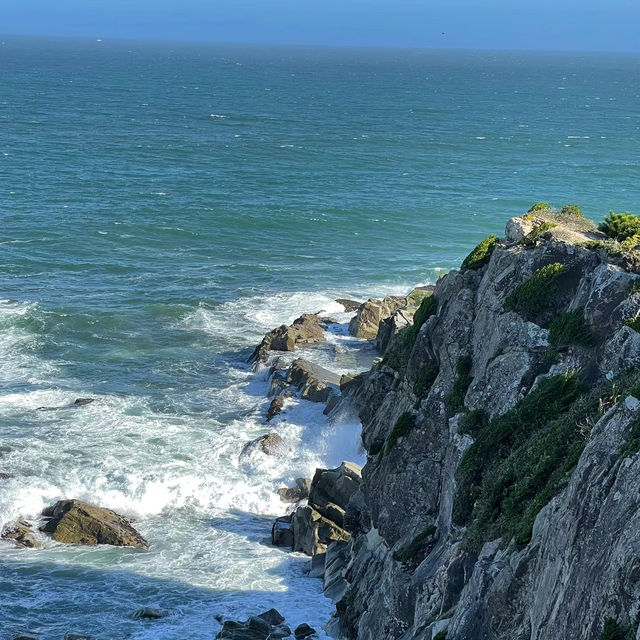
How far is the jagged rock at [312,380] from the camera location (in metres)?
52.6

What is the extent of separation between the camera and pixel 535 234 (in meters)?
33.3

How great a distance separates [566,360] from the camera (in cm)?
2822

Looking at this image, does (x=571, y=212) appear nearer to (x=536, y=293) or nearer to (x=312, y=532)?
(x=536, y=293)

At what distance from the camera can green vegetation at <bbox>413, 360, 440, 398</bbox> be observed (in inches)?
1319

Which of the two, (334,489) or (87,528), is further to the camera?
(334,489)

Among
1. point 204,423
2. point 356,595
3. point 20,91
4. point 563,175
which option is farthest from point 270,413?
point 20,91

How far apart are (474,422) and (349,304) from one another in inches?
1578

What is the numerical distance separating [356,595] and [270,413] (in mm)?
19998

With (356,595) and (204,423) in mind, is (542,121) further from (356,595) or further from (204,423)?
(356,595)

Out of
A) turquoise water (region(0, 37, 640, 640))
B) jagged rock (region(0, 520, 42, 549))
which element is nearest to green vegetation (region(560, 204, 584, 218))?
turquoise water (region(0, 37, 640, 640))

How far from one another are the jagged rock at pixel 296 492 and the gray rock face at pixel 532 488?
3522 millimetres

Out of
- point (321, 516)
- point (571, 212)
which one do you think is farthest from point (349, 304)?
point (571, 212)

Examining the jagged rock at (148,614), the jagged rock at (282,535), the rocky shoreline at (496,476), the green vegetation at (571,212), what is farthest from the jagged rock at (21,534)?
the green vegetation at (571,212)

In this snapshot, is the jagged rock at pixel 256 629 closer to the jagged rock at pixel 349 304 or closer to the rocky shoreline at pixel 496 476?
the rocky shoreline at pixel 496 476
